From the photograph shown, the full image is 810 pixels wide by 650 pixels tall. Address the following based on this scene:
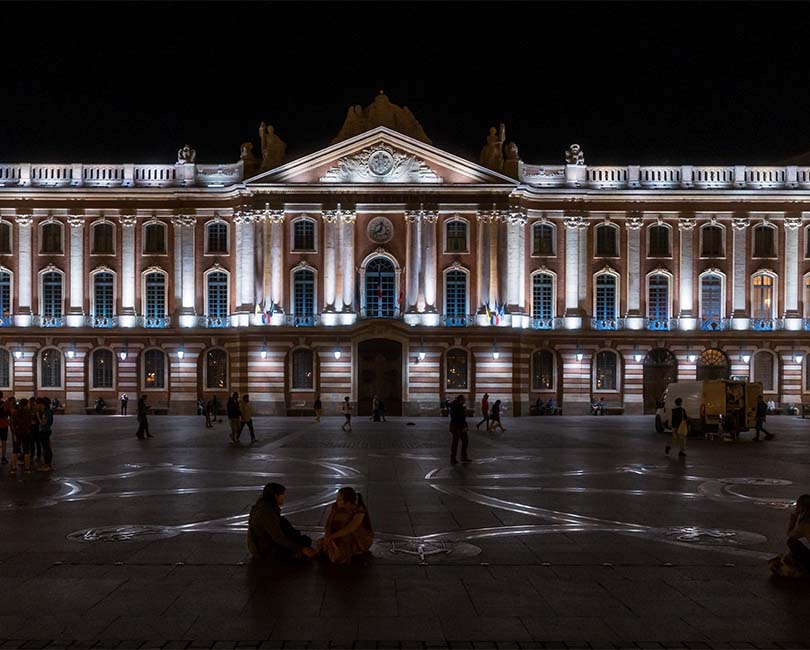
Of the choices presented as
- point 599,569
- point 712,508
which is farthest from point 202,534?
point 712,508

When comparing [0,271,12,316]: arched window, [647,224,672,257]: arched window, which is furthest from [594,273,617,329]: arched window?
[0,271,12,316]: arched window

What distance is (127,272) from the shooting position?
207 ft

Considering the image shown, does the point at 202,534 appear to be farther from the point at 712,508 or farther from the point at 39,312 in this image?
the point at 39,312

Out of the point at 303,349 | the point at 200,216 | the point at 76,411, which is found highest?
the point at 200,216

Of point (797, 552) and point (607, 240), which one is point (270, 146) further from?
point (797, 552)

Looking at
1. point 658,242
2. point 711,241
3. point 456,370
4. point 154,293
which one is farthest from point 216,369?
point 711,241

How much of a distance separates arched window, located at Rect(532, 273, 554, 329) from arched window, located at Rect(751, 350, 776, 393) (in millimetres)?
13922

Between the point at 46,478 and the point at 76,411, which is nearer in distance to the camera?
the point at 46,478

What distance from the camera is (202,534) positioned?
1566 centimetres

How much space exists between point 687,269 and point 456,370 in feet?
55.9

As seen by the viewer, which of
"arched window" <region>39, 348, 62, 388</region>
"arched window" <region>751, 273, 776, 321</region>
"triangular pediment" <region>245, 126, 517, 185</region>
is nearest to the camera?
"triangular pediment" <region>245, 126, 517, 185</region>

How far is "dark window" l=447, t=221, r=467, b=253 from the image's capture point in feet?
203

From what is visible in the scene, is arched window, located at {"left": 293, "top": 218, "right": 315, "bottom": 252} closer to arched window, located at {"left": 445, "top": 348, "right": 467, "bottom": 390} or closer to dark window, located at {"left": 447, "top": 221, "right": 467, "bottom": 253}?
dark window, located at {"left": 447, "top": 221, "right": 467, "bottom": 253}

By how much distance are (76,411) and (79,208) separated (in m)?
13.5
